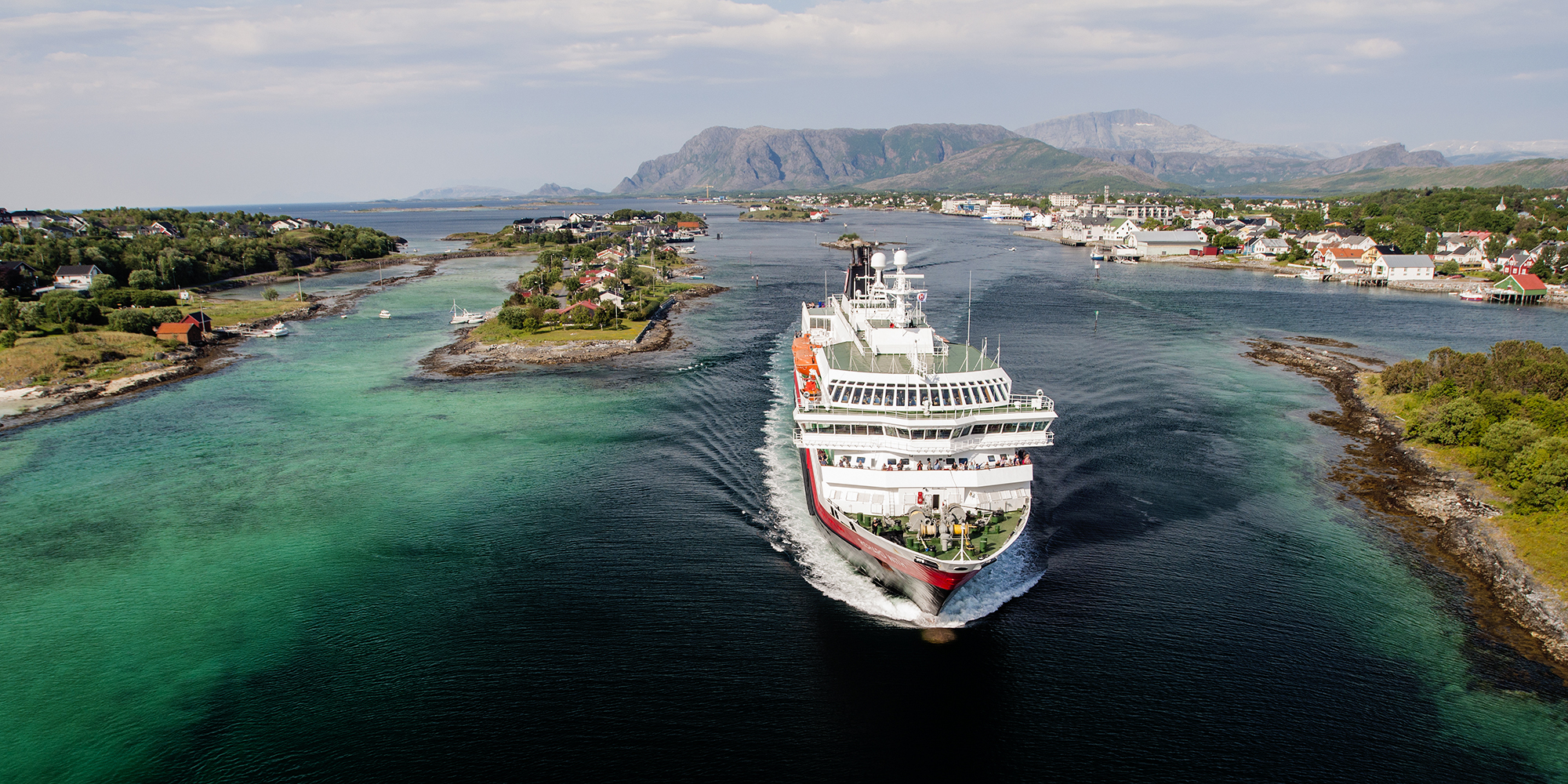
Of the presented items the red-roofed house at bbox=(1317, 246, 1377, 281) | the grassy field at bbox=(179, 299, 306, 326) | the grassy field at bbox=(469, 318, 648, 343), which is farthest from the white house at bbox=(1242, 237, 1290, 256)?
the grassy field at bbox=(179, 299, 306, 326)

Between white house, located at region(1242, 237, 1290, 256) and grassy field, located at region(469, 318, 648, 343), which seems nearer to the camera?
grassy field, located at region(469, 318, 648, 343)

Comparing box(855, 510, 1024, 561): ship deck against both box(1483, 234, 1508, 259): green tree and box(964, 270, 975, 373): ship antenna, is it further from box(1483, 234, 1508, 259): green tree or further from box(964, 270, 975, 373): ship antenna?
box(1483, 234, 1508, 259): green tree

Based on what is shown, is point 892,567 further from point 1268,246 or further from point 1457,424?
point 1268,246

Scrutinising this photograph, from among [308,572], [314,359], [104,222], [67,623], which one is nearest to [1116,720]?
[308,572]

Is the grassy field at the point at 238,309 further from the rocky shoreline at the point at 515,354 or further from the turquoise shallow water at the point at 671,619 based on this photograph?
the turquoise shallow water at the point at 671,619

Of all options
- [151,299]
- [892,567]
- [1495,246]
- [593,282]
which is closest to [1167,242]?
[1495,246]

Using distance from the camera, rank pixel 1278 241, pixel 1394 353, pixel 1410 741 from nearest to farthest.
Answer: pixel 1410 741
pixel 1394 353
pixel 1278 241

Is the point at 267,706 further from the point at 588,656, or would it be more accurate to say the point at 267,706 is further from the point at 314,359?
the point at 314,359
